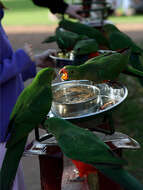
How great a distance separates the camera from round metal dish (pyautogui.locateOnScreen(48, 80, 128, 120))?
1.39 meters

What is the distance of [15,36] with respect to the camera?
30.9ft

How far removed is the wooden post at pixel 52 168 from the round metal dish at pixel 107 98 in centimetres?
21

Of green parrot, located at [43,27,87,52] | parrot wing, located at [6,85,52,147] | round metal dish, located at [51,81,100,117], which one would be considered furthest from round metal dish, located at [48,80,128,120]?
green parrot, located at [43,27,87,52]

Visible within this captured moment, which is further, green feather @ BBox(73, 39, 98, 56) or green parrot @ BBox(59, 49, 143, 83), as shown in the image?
green feather @ BBox(73, 39, 98, 56)

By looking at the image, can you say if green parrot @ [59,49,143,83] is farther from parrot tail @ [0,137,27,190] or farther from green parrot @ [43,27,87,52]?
green parrot @ [43,27,87,52]

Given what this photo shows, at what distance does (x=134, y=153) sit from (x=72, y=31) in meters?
1.30

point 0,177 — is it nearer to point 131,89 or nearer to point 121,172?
point 121,172

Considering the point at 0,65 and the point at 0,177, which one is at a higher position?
the point at 0,65

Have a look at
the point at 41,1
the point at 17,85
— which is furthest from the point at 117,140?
the point at 41,1

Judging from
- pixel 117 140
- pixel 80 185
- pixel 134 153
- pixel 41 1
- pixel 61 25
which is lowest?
pixel 134 153

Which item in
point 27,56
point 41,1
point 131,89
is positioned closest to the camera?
point 27,56

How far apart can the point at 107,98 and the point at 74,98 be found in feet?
0.66

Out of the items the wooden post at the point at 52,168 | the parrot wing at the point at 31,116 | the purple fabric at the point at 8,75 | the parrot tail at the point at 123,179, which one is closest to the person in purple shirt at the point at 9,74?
the purple fabric at the point at 8,75

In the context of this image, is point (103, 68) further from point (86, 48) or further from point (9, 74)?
point (9, 74)
